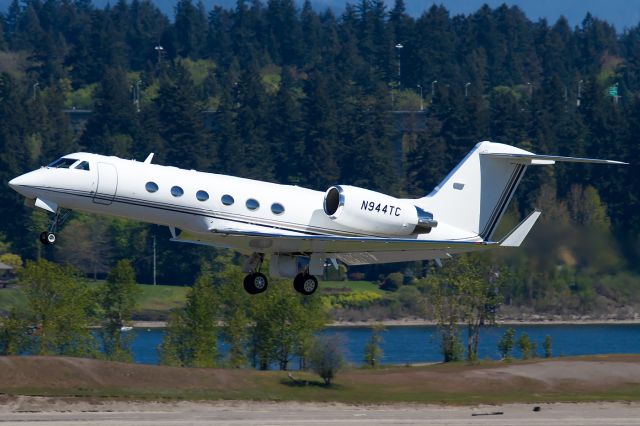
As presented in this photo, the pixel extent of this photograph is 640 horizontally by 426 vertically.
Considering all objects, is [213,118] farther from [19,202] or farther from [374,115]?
[19,202]

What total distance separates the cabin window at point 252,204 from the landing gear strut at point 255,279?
1.57 meters

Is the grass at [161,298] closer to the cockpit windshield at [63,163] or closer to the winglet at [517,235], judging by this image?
the cockpit windshield at [63,163]

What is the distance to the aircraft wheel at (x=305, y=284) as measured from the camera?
1468 inches

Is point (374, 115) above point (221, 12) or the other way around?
the other way around

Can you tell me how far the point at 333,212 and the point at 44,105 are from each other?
336ft

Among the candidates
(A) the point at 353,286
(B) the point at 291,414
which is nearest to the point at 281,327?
(B) the point at 291,414

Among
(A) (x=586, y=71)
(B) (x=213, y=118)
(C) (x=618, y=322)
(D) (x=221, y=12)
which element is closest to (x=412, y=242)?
(C) (x=618, y=322)

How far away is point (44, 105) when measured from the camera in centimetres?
13638

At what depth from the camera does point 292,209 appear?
121 ft

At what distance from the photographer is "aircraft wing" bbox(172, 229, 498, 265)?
3638 centimetres

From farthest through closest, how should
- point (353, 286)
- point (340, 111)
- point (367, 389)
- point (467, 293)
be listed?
point (340, 111) → point (353, 286) → point (467, 293) → point (367, 389)

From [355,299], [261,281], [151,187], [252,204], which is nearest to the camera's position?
[151,187]

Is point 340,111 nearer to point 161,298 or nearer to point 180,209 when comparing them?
point 161,298

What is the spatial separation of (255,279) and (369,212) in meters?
3.16
